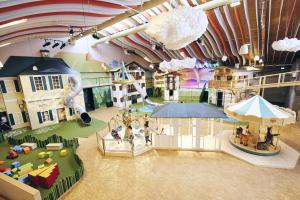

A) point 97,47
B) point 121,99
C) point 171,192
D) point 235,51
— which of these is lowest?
point 171,192

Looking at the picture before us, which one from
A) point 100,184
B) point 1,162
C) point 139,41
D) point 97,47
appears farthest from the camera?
point 97,47

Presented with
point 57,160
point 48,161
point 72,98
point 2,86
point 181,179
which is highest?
point 2,86

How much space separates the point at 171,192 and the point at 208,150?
3.56 metres

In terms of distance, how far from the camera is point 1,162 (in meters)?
7.12

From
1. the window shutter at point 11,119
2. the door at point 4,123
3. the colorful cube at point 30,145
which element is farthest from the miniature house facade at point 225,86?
the door at point 4,123

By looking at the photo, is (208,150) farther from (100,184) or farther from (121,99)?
(121,99)

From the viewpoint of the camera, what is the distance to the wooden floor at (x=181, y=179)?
5.12 meters

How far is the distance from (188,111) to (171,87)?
1221 centimetres

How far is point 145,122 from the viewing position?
28.2ft

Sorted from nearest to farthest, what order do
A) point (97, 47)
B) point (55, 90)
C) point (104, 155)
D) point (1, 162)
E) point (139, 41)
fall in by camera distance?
1. point (1, 162)
2. point (104, 155)
3. point (55, 90)
4. point (139, 41)
5. point (97, 47)

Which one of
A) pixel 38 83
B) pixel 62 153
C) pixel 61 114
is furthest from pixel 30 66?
pixel 62 153

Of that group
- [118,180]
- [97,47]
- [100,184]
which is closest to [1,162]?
[100,184]

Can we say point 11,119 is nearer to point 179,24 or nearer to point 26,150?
point 26,150

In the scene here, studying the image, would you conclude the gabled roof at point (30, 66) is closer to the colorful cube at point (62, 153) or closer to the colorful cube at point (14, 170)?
the colorful cube at point (62, 153)
